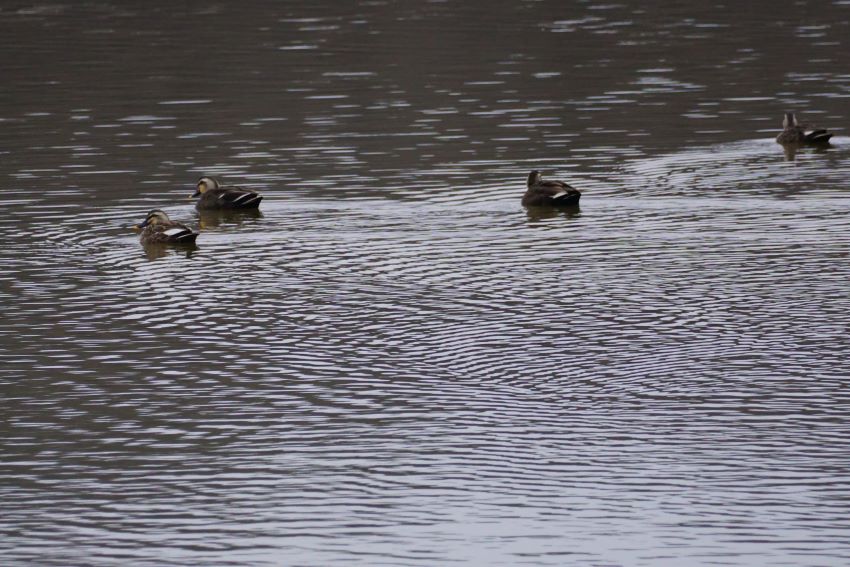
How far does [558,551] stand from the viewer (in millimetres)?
11648

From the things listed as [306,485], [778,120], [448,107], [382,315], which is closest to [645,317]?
[382,315]

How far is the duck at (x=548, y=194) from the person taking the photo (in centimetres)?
2506

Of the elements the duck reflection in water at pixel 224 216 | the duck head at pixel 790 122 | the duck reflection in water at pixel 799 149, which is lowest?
the duck reflection in water at pixel 799 149

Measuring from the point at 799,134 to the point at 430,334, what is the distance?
14413 millimetres

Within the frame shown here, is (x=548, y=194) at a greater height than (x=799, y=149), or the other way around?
(x=548, y=194)

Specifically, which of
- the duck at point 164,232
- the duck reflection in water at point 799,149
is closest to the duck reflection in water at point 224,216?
the duck at point 164,232

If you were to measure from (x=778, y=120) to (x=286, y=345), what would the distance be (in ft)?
63.9

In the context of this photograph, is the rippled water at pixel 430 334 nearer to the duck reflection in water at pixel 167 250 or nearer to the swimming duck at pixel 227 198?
the duck reflection in water at pixel 167 250

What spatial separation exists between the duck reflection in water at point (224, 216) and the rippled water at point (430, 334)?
8cm

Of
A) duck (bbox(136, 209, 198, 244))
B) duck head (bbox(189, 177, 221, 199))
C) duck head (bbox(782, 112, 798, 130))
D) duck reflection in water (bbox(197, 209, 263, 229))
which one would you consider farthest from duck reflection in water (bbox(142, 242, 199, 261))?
duck head (bbox(782, 112, 798, 130))

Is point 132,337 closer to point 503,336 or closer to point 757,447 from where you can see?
point 503,336

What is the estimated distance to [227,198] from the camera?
84.1 ft

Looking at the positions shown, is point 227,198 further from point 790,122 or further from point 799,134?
point 790,122

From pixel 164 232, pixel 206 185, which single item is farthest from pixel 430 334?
pixel 206 185
